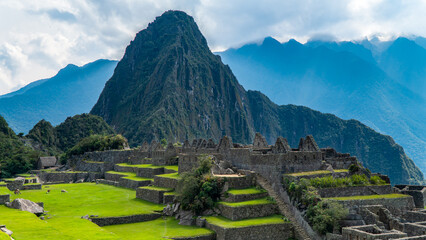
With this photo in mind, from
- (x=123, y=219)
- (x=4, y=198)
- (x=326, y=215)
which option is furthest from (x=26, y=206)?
(x=326, y=215)

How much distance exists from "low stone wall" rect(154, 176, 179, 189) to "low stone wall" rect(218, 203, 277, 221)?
7.89 meters

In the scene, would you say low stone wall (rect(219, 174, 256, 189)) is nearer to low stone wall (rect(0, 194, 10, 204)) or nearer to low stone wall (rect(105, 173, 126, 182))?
low stone wall (rect(0, 194, 10, 204))

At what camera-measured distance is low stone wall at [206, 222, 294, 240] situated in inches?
944

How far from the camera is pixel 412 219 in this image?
25.1 metres

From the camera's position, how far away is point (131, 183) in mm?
44312

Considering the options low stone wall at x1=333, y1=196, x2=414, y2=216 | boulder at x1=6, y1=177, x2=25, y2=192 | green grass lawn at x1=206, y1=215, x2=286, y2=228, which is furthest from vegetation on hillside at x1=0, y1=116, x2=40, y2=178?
low stone wall at x1=333, y1=196, x2=414, y2=216

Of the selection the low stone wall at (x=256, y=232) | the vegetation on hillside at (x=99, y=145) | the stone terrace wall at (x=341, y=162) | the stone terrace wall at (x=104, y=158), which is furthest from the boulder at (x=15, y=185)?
the vegetation on hillside at (x=99, y=145)

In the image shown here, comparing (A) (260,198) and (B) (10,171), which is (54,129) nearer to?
(B) (10,171)

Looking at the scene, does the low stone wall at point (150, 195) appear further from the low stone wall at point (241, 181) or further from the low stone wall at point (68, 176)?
the low stone wall at point (68, 176)

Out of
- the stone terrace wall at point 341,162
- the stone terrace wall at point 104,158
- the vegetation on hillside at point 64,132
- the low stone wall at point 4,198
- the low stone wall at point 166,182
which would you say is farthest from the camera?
the vegetation on hillside at point 64,132

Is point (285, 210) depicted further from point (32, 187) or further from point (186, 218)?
point (32, 187)

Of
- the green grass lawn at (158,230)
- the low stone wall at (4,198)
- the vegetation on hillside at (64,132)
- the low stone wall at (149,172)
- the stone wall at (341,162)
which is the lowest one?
the green grass lawn at (158,230)

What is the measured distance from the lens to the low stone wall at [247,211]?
25688 millimetres

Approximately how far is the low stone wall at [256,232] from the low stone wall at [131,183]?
17811 mm
